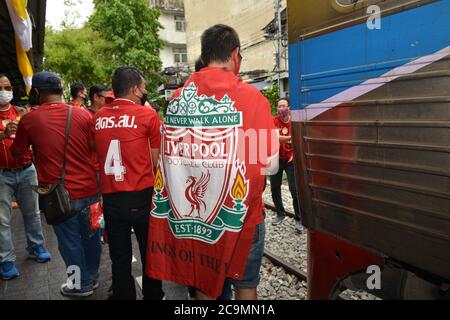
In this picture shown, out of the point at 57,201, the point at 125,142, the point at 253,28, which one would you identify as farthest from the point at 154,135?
the point at 253,28

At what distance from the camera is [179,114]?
1.79m

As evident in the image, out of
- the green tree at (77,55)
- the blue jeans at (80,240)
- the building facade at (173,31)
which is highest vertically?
the building facade at (173,31)

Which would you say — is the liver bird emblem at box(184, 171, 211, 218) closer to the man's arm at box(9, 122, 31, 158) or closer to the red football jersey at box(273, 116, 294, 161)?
the man's arm at box(9, 122, 31, 158)

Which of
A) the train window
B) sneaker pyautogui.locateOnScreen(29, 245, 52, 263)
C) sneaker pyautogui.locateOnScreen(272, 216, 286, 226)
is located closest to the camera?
the train window

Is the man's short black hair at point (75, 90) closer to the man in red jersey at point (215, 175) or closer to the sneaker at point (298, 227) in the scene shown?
the man in red jersey at point (215, 175)

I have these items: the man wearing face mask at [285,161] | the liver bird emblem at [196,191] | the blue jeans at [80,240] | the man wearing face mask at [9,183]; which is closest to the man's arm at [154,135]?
the liver bird emblem at [196,191]

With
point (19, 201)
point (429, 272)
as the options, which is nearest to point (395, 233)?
point (429, 272)

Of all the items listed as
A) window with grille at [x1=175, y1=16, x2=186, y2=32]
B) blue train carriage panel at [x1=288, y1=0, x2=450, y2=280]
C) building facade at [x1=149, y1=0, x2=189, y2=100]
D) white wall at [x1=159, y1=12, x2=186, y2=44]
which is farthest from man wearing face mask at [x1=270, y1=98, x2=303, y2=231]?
window with grille at [x1=175, y1=16, x2=186, y2=32]

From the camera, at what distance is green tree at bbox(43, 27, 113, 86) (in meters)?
16.6

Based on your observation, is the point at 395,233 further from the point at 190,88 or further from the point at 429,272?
the point at 190,88

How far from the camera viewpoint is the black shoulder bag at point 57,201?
264cm

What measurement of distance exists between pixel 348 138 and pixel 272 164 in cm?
43

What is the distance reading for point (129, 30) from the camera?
1730 cm

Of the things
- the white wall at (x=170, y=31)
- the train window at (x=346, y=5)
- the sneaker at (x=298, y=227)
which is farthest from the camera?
the white wall at (x=170, y=31)
